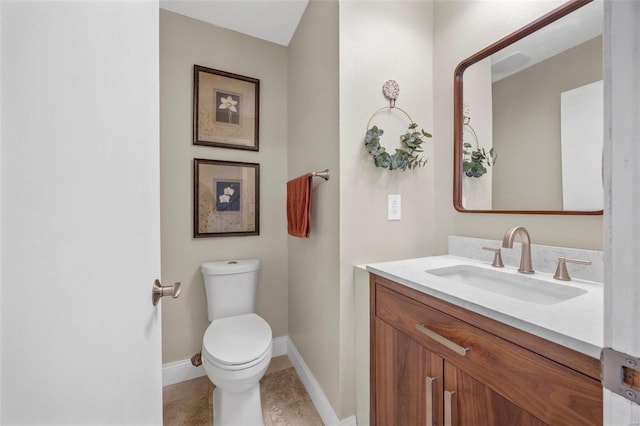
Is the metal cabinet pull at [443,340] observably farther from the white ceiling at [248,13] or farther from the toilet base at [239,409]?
the white ceiling at [248,13]

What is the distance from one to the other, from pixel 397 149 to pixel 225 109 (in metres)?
1.26

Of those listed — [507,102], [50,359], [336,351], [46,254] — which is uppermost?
[507,102]

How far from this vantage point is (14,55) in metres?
0.27

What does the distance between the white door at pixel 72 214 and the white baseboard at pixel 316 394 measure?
100 centimetres

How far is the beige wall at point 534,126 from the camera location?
3.14 feet

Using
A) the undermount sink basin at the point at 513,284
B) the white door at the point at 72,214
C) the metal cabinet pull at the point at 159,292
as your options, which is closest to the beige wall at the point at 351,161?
the undermount sink basin at the point at 513,284

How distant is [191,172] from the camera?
1734 mm

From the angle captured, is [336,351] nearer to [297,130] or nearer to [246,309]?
[246,309]

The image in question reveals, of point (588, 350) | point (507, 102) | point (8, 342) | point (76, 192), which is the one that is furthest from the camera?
point (507, 102)

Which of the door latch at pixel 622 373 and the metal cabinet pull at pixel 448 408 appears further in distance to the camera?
the metal cabinet pull at pixel 448 408

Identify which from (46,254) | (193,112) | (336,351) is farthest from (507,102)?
(193,112)

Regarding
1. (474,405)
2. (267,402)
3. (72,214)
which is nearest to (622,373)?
(474,405)

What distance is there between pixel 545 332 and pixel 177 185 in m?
1.89

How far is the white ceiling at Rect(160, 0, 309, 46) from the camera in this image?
1.61 m
